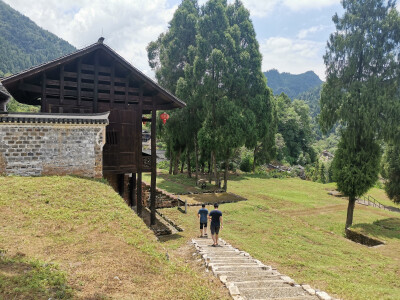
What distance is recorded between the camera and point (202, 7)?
87.4ft

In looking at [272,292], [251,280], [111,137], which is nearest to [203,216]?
[251,280]

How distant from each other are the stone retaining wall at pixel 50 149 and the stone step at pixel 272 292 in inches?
277

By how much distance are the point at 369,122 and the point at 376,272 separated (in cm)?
943

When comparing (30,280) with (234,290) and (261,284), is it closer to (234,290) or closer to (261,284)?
(234,290)

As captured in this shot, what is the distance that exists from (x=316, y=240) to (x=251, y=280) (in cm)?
834

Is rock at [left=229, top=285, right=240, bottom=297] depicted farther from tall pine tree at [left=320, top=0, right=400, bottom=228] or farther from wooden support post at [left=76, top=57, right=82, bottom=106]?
tall pine tree at [left=320, top=0, right=400, bottom=228]

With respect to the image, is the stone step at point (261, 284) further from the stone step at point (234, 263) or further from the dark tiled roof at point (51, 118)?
the dark tiled roof at point (51, 118)

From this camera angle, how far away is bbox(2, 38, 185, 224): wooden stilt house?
11351mm

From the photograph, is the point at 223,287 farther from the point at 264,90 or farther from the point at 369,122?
the point at 264,90

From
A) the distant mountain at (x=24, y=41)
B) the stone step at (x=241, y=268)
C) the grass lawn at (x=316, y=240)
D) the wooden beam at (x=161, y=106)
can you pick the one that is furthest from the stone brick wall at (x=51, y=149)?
the distant mountain at (x=24, y=41)

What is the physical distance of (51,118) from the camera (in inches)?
379

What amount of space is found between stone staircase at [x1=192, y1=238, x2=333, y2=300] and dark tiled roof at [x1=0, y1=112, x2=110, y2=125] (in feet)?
20.2

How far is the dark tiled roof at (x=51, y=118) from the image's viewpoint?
9297 millimetres

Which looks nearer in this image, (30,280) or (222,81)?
(30,280)
